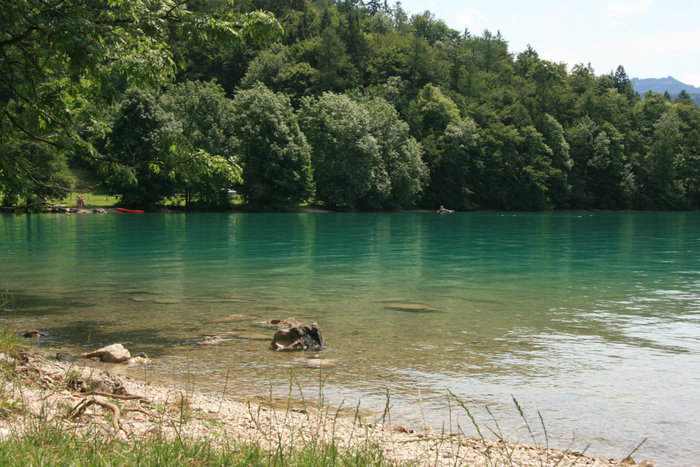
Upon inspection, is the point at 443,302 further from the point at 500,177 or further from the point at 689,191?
the point at 689,191

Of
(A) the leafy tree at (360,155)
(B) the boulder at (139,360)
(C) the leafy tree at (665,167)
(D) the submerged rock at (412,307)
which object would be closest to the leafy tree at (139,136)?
(A) the leafy tree at (360,155)

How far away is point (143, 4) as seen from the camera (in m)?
Result: 12.2

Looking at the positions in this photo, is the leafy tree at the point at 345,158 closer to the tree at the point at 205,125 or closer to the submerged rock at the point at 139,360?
the tree at the point at 205,125

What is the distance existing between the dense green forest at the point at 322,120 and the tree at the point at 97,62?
5 centimetres

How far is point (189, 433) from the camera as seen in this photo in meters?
6.88

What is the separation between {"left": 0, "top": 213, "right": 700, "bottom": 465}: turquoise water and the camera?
9664 mm

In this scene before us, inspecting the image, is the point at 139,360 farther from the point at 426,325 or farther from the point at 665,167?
the point at 665,167

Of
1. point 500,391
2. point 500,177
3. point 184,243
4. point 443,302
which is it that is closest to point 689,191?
point 500,177

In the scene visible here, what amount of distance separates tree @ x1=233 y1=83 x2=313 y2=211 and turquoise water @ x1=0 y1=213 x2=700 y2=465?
55.0 metres

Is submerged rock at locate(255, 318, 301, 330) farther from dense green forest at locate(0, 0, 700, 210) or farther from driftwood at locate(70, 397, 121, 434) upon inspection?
driftwood at locate(70, 397, 121, 434)

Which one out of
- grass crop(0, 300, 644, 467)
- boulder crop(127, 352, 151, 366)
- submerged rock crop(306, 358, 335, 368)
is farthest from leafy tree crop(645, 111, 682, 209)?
grass crop(0, 300, 644, 467)

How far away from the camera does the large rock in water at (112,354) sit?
38.2 feet

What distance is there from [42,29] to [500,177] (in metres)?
119

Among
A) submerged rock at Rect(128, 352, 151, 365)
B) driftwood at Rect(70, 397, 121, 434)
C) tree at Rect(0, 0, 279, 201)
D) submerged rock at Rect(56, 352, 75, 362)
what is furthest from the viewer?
submerged rock at Rect(128, 352, 151, 365)
